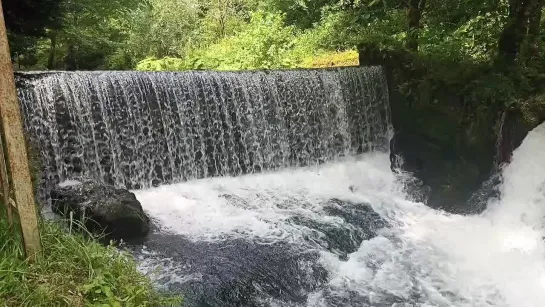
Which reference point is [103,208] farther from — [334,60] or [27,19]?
[334,60]

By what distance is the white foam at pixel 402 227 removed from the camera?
504 cm

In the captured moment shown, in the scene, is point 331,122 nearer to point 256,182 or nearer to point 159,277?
point 256,182

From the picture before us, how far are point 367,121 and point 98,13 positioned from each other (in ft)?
26.4

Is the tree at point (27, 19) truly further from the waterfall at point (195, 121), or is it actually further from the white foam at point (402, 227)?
the white foam at point (402, 227)

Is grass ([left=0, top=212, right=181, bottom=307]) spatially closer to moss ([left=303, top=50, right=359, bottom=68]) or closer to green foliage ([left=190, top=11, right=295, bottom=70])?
moss ([left=303, top=50, right=359, bottom=68])

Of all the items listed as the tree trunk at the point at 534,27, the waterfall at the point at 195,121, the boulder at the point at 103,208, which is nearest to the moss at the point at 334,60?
the waterfall at the point at 195,121

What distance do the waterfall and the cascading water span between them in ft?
0.07

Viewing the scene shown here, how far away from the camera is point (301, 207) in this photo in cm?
691

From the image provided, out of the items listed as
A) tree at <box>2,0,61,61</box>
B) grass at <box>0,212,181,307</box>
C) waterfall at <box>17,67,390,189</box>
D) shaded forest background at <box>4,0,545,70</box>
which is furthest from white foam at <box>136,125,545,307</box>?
tree at <box>2,0,61,61</box>

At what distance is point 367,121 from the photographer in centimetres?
920

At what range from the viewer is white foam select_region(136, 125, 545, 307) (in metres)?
5.04

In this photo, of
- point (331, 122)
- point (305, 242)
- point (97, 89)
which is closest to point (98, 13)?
point (97, 89)

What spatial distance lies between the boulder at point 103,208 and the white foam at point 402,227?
0.62 metres

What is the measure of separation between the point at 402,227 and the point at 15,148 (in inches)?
204
